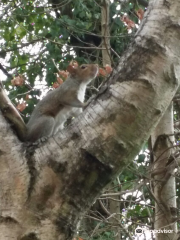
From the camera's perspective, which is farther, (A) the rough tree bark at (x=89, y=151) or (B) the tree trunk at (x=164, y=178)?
(B) the tree trunk at (x=164, y=178)

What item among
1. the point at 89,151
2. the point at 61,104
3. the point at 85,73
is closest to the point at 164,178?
the point at 61,104

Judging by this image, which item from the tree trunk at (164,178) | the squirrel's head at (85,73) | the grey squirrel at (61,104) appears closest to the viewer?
the tree trunk at (164,178)

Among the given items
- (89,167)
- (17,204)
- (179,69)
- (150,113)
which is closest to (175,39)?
(179,69)

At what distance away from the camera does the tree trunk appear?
2.67 meters

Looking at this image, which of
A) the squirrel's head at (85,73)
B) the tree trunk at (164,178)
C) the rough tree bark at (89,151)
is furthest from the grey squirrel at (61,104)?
the rough tree bark at (89,151)

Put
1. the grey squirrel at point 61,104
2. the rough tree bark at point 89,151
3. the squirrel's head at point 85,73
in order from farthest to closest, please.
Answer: the squirrel's head at point 85,73 < the grey squirrel at point 61,104 < the rough tree bark at point 89,151

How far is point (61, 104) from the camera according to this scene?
3.28 metres

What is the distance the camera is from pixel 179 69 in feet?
4.39

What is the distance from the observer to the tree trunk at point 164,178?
267cm

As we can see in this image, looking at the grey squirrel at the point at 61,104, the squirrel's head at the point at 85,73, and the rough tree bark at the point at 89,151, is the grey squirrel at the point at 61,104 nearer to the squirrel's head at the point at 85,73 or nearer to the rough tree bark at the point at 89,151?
the squirrel's head at the point at 85,73

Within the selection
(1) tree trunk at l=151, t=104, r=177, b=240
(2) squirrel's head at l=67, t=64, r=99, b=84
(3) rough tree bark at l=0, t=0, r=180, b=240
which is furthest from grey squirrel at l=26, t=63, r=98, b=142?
(3) rough tree bark at l=0, t=0, r=180, b=240

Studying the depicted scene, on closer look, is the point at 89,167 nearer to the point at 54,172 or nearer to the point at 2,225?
the point at 54,172

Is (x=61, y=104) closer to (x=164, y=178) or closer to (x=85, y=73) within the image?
(x=85, y=73)

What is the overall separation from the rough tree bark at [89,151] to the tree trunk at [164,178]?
1415mm
